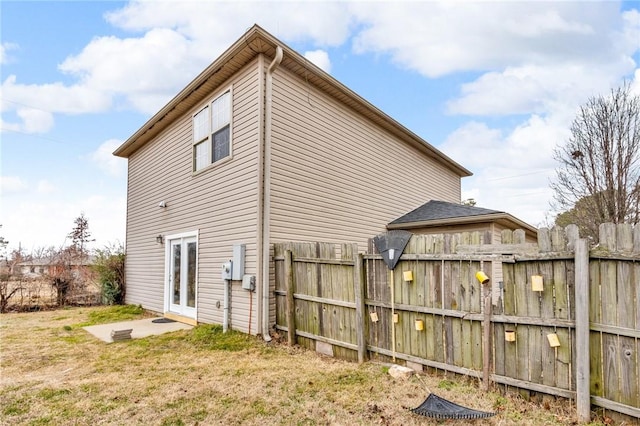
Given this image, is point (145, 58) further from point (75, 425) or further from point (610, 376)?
point (610, 376)

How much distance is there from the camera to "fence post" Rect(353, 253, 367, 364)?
481cm

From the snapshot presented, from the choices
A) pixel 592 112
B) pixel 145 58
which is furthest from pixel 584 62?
pixel 145 58

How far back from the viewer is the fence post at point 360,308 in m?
4.81

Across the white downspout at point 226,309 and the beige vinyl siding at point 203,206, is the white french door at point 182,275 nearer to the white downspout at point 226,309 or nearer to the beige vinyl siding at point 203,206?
the beige vinyl siding at point 203,206

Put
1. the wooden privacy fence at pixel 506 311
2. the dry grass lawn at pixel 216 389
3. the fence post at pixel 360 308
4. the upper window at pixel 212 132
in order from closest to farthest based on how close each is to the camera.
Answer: the wooden privacy fence at pixel 506 311 → the dry grass lawn at pixel 216 389 → the fence post at pixel 360 308 → the upper window at pixel 212 132

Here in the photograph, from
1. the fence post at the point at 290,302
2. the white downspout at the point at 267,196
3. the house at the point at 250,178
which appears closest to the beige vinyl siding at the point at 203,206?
the house at the point at 250,178

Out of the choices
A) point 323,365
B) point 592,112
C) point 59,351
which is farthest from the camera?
point 592,112

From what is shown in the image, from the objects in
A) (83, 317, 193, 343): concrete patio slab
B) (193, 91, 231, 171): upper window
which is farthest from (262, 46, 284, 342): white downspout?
(83, 317, 193, 343): concrete patio slab

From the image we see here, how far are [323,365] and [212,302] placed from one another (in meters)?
3.38

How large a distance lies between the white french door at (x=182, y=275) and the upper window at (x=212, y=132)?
73.3 inches

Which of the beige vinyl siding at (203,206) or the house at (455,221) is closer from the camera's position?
the beige vinyl siding at (203,206)

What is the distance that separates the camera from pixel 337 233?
799 centimetres

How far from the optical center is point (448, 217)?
30.0 feet

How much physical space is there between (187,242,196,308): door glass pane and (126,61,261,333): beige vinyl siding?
1.15ft
